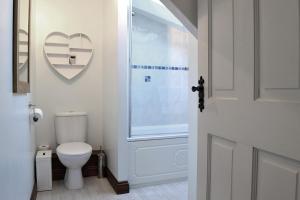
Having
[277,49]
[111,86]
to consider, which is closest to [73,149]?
[111,86]

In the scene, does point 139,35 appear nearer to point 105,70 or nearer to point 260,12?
point 105,70

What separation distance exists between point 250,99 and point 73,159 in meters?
2.19

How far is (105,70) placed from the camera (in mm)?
3240

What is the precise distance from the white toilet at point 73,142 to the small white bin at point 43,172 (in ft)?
0.55

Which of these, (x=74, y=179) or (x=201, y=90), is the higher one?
(x=201, y=90)

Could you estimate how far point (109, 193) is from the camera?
2.69 m

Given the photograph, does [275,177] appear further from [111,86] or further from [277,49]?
[111,86]

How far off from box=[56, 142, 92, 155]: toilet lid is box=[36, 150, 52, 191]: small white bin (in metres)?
0.17

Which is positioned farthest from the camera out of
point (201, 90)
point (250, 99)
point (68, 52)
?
→ point (68, 52)

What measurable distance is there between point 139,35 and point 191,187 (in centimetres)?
184

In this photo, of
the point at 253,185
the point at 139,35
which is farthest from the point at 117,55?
the point at 253,185

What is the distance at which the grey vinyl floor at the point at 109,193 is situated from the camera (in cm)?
258

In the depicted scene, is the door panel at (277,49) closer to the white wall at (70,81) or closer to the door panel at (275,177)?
the door panel at (275,177)

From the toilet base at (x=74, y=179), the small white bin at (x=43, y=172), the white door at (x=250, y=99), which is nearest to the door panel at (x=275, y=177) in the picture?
the white door at (x=250, y=99)
